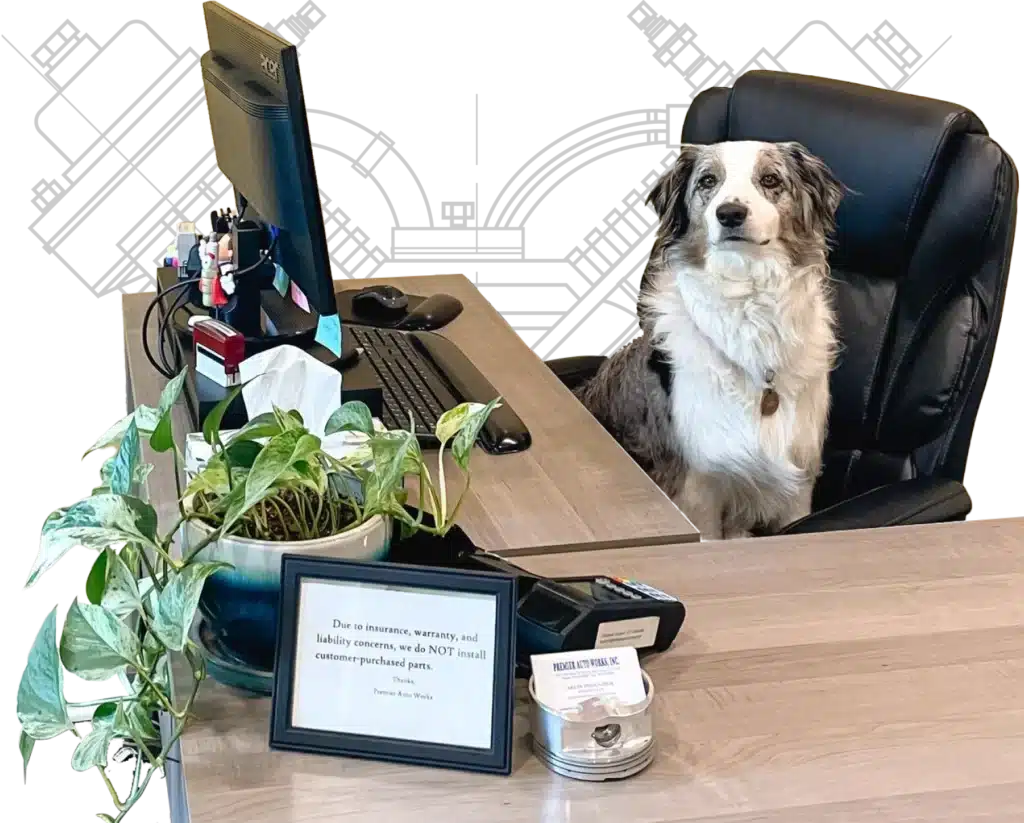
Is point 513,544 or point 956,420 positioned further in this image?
point 956,420

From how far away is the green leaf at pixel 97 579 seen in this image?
106 cm

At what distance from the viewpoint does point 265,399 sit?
125 centimetres

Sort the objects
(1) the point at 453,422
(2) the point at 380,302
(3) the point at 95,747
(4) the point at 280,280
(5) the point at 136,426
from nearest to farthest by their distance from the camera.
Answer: (3) the point at 95,747
(5) the point at 136,426
(1) the point at 453,422
(4) the point at 280,280
(2) the point at 380,302

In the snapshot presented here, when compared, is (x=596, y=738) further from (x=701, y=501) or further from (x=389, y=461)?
(x=701, y=501)

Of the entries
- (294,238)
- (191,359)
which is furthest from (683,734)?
(191,359)

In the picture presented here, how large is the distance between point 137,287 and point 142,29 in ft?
1.73

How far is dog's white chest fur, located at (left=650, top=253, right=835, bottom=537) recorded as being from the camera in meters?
2.10

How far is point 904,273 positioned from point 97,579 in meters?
1.45

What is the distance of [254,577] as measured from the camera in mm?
1065

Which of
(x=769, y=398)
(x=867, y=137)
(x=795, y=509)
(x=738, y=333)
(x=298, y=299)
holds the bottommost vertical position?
(x=795, y=509)

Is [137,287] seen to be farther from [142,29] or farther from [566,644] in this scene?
[566,644]

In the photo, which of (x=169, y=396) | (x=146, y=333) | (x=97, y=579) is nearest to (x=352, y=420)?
(x=169, y=396)

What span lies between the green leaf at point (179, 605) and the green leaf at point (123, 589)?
0.06 m

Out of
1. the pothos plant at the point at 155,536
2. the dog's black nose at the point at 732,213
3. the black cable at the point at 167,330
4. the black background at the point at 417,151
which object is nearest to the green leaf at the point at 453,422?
the pothos plant at the point at 155,536
